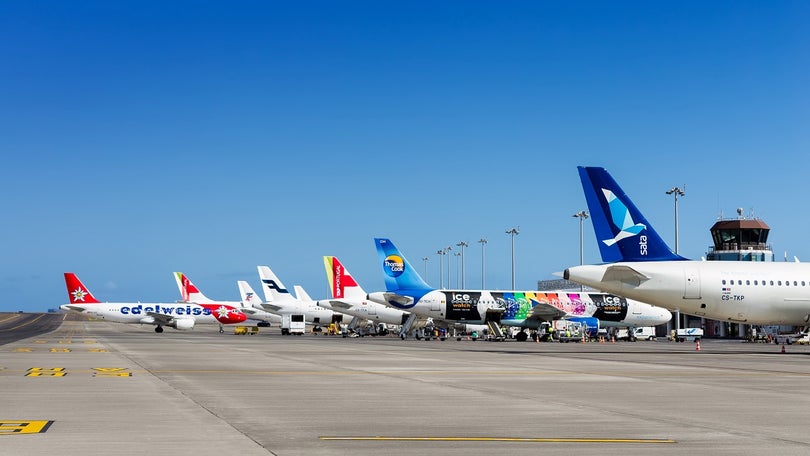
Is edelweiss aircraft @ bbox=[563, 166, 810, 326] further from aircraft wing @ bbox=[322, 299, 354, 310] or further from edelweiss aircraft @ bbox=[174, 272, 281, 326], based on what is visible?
edelweiss aircraft @ bbox=[174, 272, 281, 326]

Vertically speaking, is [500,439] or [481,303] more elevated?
[481,303]

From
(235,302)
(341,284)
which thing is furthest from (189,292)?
(341,284)

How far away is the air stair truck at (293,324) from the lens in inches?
4786

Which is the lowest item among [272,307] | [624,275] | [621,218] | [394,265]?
[624,275]

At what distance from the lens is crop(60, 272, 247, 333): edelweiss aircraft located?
133500 mm


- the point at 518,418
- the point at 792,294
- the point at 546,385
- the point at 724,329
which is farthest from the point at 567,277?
the point at 724,329

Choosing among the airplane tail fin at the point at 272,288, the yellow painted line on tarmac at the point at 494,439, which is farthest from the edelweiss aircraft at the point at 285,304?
the yellow painted line on tarmac at the point at 494,439

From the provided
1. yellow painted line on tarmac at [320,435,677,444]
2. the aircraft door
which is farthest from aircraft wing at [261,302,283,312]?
yellow painted line on tarmac at [320,435,677,444]

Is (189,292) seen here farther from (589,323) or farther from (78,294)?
(589,323)

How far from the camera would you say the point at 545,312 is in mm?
90625

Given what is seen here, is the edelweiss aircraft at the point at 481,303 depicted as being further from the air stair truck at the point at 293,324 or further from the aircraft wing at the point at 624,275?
the aircraft wing at the point at 624,275

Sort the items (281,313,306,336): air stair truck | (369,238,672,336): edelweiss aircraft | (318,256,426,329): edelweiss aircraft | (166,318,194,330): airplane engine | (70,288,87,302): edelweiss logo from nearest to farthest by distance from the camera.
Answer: (369,238,672,336): edelweiss aircraft
(318,256,426,329): edelweiss aircraft
(281,313,306,336): air stair truck
(166,318,194,330): airplane engine
(70,288,87,302): edelweiss logo

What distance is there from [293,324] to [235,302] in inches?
1142

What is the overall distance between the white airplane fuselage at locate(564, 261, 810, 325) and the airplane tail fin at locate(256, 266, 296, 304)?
81867mm
